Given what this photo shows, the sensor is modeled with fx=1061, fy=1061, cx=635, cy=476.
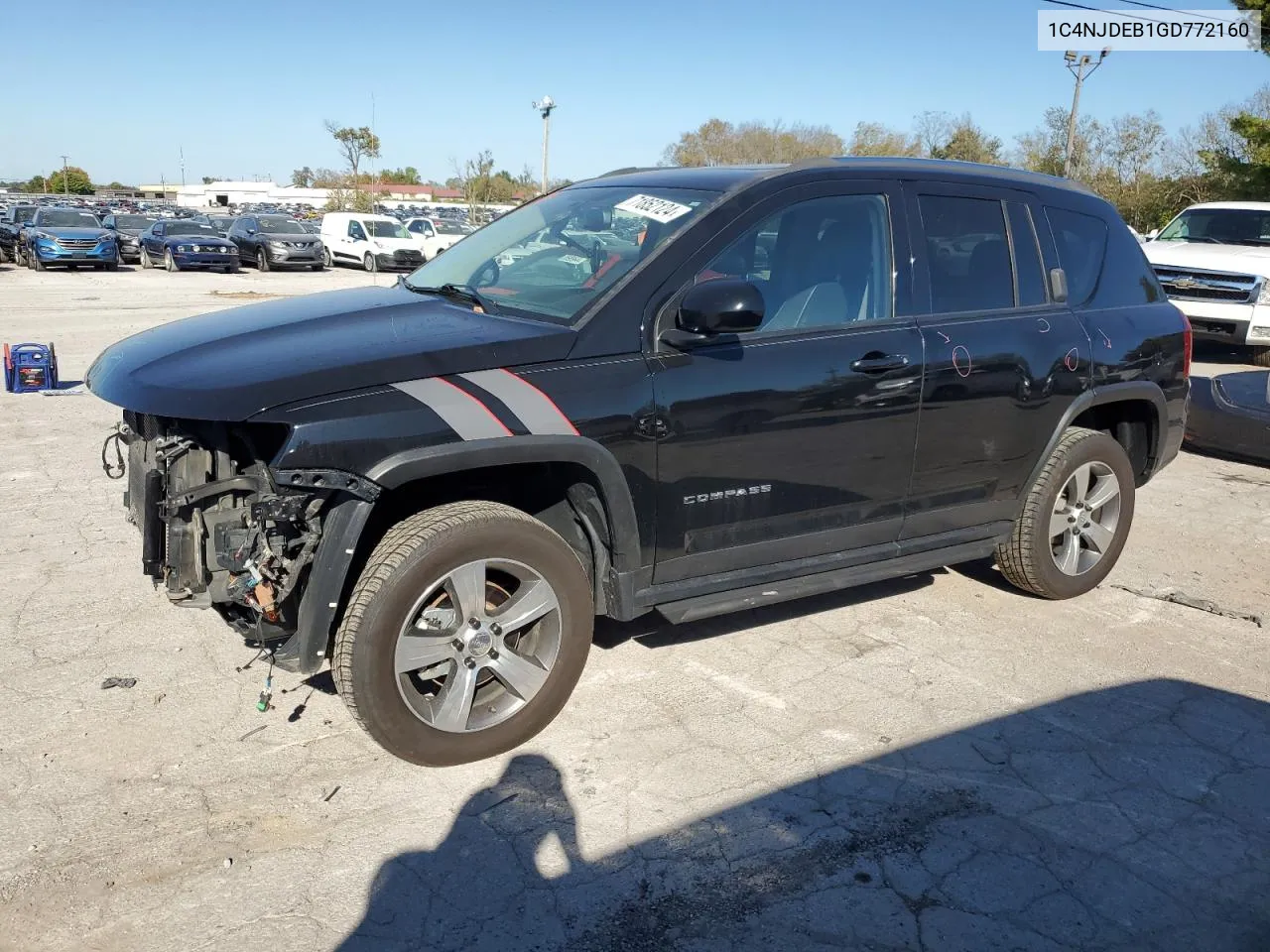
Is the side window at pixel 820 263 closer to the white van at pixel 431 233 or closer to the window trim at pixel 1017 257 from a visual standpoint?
the window trim at pixel 1017 257

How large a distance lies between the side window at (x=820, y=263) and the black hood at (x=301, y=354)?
2.83 ft

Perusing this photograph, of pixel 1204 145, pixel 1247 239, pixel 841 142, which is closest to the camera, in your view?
pixel 1247 239

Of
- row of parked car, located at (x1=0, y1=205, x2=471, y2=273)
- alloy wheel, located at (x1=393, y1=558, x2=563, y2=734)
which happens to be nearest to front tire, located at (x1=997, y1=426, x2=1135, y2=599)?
alloy wheel, located at (x1=393, y1=558, x2=563, y2=734)

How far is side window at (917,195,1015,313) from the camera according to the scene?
4406mm

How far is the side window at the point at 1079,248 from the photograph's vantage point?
4.95 m

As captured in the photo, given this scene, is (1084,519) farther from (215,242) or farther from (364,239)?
(364,239)

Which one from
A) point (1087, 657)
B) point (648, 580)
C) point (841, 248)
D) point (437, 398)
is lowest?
point (1087, 657)

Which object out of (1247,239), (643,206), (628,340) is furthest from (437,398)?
(1247,239)

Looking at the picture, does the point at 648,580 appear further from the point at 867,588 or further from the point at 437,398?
the point at 867,588

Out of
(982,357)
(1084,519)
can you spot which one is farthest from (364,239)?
(982,357)

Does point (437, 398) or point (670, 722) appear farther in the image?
point (670, 722)

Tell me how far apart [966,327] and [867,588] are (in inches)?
58.0

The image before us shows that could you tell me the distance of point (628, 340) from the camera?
142 inches

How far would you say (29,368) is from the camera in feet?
30.6
